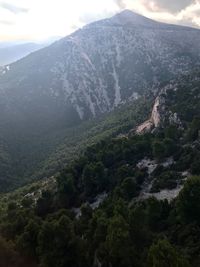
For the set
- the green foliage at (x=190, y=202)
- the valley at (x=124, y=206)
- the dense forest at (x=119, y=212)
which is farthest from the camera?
the green foliage at (x=190, y=202)

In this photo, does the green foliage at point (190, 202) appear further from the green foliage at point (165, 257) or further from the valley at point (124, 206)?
the green foliage at point (165, 257)

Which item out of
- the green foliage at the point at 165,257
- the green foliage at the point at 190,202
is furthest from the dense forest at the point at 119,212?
the green foliage at the point at 165,257

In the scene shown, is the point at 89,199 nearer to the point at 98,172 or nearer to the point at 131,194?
the point at 98,172

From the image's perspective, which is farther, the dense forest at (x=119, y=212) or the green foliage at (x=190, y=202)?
the green foliage at (x=190, y=202)

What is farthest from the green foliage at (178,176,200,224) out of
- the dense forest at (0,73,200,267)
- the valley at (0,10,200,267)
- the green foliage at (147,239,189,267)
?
the green foliage at (147,239,189,267)

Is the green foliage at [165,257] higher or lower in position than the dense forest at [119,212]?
higher

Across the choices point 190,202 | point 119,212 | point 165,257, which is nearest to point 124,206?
point 119,212

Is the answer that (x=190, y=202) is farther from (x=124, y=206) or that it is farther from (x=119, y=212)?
(x=119, y=212)

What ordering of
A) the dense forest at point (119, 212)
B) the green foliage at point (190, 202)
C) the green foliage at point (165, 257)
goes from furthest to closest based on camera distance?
the green foliage at point (190, 202) → the dense forest at point (119, 212) → the green foliage at point (165, 257)

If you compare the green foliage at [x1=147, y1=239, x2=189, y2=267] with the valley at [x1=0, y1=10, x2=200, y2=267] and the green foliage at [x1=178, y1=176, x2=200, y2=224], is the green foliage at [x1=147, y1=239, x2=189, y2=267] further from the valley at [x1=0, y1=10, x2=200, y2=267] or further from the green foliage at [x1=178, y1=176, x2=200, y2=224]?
the green foliage at [x1=178, y1=176, x2=200, y2=224]
